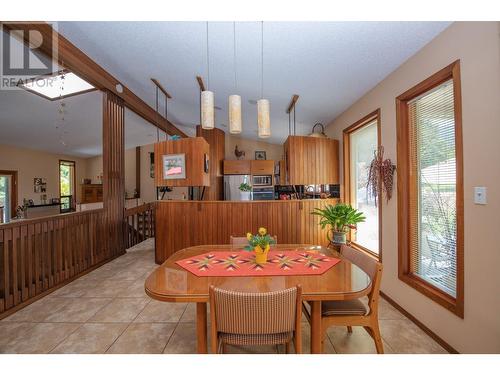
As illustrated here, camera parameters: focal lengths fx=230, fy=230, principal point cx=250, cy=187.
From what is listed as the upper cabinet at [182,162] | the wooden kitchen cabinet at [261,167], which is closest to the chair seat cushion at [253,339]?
the upper cabinet at [182,162]

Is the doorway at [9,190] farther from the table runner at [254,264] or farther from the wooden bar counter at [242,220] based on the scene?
the table runner at [254,264]

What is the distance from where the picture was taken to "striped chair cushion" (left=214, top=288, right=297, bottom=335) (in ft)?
3.67

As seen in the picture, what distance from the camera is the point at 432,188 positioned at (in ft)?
6.95

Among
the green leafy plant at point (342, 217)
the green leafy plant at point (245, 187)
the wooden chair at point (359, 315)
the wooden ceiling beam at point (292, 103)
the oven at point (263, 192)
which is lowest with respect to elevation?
the wooden chair at point (359, 315)

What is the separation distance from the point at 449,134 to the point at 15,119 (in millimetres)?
7018

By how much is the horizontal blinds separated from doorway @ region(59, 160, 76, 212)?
9.41 m

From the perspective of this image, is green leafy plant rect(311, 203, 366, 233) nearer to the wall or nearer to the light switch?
the light switch

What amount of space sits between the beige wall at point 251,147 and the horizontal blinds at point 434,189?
5499 millimetres

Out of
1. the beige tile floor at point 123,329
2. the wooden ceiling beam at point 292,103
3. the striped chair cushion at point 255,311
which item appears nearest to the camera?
the striped chair cushion at point 255,311

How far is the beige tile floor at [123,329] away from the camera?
181 cm

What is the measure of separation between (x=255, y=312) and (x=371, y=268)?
0.94 meters

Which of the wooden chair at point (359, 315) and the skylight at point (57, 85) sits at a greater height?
the skylight at point (57, 85)

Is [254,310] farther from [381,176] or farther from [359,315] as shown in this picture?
[381,176]

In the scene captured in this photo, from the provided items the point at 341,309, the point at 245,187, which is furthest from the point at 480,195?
the point at 245,187
